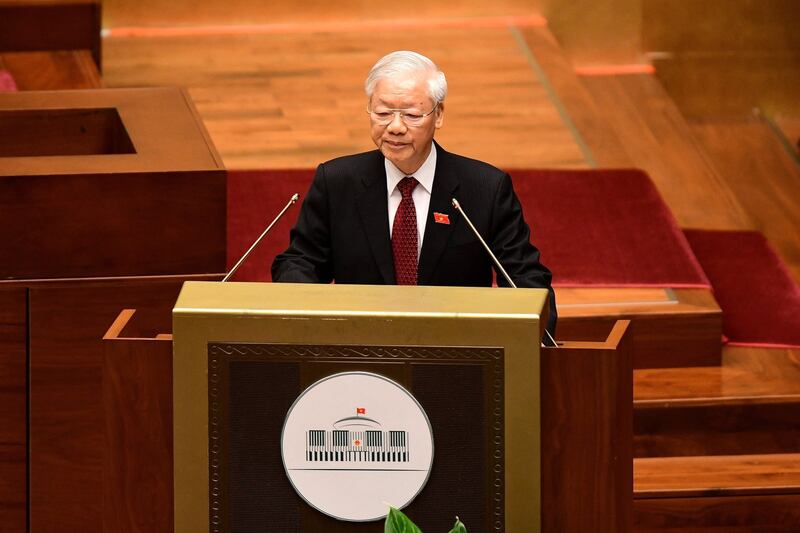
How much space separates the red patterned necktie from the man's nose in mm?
89

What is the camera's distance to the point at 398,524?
967 millimetres

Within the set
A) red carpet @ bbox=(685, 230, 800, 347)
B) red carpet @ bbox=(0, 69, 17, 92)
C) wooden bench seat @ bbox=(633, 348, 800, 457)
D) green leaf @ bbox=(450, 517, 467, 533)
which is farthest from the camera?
red carpet @ bbox=(0, 69, 17, 92)

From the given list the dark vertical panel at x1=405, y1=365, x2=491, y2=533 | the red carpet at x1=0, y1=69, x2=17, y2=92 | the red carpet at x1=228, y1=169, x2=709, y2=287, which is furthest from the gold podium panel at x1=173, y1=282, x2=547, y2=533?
the red carpet at x1=0, y1=69, x2=17, y2=92

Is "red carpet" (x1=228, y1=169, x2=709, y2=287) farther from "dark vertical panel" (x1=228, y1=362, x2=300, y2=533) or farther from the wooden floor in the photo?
"dark vertical panel" (x1=228, y1=362, x2=300, y2=533)

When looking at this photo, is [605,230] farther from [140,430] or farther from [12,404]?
[140,430]

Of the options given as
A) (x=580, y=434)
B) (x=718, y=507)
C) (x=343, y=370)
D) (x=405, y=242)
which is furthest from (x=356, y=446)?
(x=718, y=507)

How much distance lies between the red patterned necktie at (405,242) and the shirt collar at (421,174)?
2cm

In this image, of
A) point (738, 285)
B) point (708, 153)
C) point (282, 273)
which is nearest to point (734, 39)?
point (708, 153)

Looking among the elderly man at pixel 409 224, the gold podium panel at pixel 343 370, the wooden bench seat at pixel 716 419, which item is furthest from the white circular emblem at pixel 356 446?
the wooden bench seat at pixel 716 419

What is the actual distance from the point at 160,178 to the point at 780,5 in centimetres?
188

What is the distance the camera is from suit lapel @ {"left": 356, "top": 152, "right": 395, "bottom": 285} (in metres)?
1.30

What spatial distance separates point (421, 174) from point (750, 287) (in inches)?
44.5

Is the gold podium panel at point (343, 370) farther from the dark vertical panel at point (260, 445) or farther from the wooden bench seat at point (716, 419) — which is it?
the wooden bench seat at point (716, 419)

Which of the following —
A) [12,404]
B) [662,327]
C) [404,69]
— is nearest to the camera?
[404,69]
